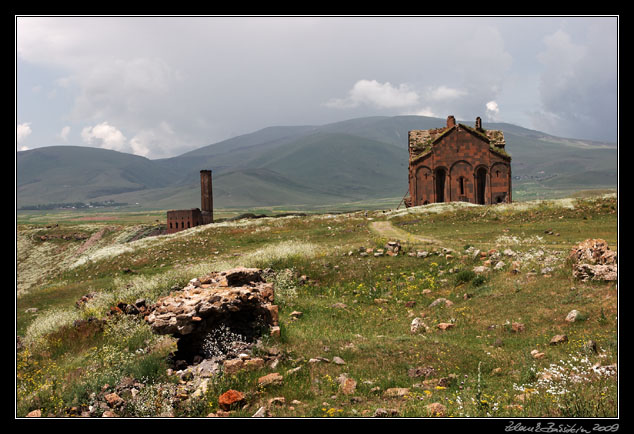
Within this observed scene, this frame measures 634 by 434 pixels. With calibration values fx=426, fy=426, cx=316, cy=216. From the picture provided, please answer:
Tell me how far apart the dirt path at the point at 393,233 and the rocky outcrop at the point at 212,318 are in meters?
15.8

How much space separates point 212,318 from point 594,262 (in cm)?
1217

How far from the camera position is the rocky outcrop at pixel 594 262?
13.0m

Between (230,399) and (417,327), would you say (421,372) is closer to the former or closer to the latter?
(417,327)

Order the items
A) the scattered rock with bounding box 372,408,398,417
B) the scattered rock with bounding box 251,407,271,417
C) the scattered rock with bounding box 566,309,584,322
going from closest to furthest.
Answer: the scattered rock with bounding box 372,408,398,417, the scattered rock with bounding box 251,407,271,417, the scattered rock with bounding box 566,309,584,322

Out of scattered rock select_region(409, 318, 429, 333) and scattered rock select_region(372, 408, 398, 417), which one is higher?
scattered rock select_region(372, 408, 398, 417)

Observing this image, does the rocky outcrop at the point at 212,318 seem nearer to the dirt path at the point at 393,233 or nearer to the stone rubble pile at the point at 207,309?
the stone rubble pile at the point at 207,309

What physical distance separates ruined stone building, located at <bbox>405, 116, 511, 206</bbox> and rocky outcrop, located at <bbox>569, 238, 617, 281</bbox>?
119ft

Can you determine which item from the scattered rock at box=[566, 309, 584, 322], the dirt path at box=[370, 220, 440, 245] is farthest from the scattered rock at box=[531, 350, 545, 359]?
the dirt path at box=[370, 220, 440, 245]

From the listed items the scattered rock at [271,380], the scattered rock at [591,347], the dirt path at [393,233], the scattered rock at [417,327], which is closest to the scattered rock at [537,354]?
the scattered rock at [591,347]

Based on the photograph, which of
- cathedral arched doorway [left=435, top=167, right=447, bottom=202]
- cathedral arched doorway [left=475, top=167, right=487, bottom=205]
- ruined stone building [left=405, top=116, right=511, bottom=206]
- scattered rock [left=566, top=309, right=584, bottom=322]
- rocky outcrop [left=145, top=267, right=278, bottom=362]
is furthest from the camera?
cathedral arched doorway [left=435, top=167, right=447, bottom=202]

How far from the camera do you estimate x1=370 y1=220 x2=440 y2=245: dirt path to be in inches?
1089
